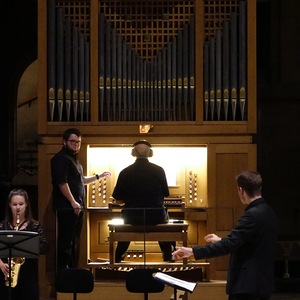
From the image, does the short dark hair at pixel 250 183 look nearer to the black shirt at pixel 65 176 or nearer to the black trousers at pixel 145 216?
the black trousers at pixel 145 216

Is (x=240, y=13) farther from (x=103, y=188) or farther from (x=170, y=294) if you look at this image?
(x=170, y=294)

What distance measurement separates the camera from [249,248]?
24.0 ft

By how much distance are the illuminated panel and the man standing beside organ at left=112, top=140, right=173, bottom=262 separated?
705mm

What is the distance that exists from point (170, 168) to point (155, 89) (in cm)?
114

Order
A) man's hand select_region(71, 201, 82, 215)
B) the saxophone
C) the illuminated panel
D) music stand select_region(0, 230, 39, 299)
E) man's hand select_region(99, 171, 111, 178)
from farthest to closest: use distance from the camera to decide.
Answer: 1. the illuminated panel
2. man's hand select_region(99, 171, 111, 178)
3. man's hand select_region(71, 201, 82, 215)
4. the saxophone
5. music stand select_region(0, 230, 39, 299)

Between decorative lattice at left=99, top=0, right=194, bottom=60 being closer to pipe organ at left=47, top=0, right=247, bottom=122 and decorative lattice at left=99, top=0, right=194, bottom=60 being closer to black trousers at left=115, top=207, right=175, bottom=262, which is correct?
pipe organ at left=47, top=0, right=247, bottom=122

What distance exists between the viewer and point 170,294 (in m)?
11.1

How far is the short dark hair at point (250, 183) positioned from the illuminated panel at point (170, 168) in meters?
4.60

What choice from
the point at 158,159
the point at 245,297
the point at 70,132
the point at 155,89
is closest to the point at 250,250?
the point at 245,297

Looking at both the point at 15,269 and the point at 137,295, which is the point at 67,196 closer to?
the point at 137,295

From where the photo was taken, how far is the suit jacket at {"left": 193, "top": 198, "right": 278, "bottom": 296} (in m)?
7.22

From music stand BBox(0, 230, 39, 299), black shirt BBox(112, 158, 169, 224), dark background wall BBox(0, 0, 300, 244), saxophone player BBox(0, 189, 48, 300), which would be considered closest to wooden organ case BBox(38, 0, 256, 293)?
black shirt BBox(112, 158, 169, 224)

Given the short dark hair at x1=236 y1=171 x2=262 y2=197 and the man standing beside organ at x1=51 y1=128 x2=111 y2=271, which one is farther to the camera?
the man standing beside organ at x1=51 y1=128 x2=111 y2=271

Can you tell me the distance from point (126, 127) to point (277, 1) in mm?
4884
